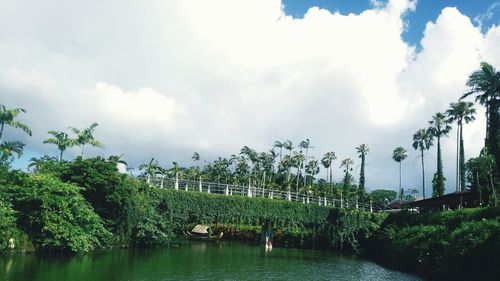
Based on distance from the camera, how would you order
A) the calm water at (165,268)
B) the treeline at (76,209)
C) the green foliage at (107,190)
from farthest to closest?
the green foliage at (107,190), the treeline at (76,209), the calm water at (165,268)

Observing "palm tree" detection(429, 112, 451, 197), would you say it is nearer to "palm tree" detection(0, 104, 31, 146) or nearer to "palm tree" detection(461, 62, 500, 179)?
"palm tree" detection(461, 62, 500, 179)

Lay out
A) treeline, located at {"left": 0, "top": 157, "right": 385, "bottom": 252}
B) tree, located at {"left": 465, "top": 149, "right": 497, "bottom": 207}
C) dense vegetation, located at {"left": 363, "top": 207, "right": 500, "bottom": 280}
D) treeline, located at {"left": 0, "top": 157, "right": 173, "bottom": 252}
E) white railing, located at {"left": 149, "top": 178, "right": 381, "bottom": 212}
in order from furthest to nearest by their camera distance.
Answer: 1. tree, located at {"left": 465, "top": 149, "right": 497, "bottom": 207}
2. white railing, located at {"left": 149, "top": 178, "right": 381, "bottom": 212}
3. treeline, located at {"left": 0, "top": 157, "right": 385, "bottom": 252}
4. treeline, located at {"left": 0, "top": 157, "right": 173, "bottom": 252}
5. dense vegetation, located at {"left": 363, "top": 207, "right": 500, "bottom": 280}

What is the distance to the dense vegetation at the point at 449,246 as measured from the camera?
66.1ft

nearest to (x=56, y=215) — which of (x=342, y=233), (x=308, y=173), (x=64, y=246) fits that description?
(x=64, y=246)

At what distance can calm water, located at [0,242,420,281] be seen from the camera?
17406 millimetres

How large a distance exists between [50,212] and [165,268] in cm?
686

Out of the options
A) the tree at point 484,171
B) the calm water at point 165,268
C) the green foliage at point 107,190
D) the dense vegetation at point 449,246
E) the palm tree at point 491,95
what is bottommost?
the calm water at point 165,268

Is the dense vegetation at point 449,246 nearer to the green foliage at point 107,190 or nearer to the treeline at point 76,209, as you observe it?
the treeline at point 76,209

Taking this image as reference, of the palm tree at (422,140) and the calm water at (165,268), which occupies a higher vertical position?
the palm tree at (422,140)

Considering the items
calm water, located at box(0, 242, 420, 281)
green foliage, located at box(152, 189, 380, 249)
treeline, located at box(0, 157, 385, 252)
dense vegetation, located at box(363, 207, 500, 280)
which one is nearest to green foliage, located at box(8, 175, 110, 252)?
treeline, located at box(0, 157, 385, 252)

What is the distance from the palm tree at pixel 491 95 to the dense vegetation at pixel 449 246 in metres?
8.34

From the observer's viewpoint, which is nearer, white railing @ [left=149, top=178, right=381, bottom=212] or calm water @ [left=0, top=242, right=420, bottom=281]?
calm water @ [left=0, top=242, right=420, bottom=281]

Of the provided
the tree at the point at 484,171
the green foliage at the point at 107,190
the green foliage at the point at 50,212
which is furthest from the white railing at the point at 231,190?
the tree at the point at 484,171

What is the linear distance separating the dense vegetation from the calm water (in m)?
1.63
